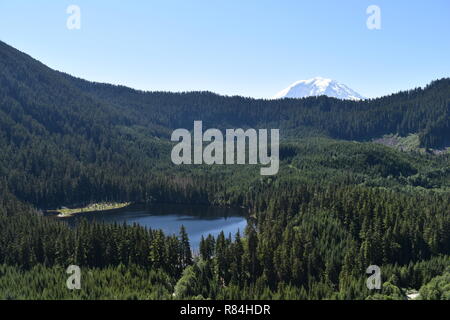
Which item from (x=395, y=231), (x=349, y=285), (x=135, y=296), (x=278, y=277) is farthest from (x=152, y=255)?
(x=395, y=231)

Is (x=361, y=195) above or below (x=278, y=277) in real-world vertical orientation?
above

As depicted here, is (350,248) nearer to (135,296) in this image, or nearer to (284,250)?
(284,250)

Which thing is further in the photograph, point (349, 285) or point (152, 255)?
point (152, 255)

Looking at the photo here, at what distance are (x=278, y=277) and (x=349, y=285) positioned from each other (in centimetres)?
2197

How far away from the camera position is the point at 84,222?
14888cm

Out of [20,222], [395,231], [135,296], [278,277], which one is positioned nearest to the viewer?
[135,296]
